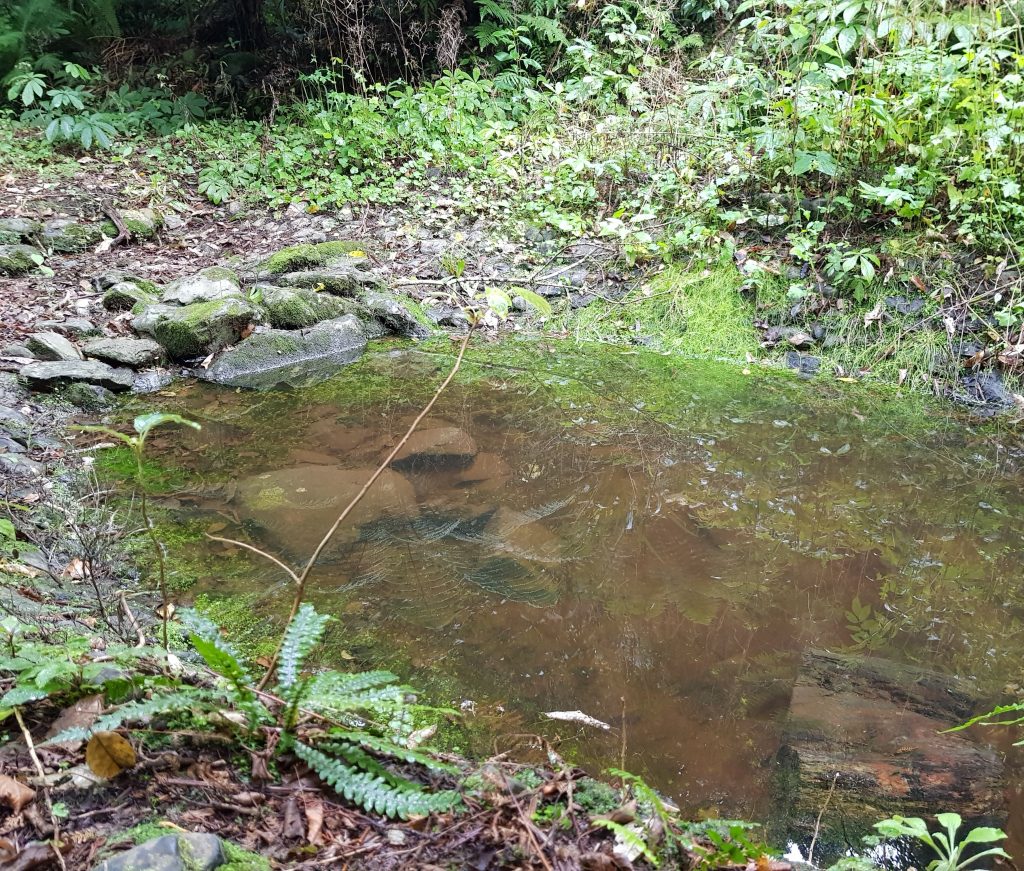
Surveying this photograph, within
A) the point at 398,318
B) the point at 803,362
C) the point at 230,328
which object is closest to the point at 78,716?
the point at 230,328

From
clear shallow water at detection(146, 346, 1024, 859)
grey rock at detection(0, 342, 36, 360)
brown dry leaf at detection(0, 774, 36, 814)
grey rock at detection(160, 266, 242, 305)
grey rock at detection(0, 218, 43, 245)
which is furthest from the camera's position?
grey rock at detection(0, 218, 43, 245)

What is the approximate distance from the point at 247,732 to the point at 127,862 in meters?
0.46

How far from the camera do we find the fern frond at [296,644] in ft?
5.70

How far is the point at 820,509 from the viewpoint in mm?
3602

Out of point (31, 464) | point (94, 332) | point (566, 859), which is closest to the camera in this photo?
point (566, 859)

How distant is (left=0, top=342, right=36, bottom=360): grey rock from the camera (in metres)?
4.59

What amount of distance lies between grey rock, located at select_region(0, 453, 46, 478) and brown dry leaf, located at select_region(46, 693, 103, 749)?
6.91 feet

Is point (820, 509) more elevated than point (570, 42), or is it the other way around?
point (570, 42)

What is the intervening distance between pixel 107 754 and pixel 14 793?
0.15 metres

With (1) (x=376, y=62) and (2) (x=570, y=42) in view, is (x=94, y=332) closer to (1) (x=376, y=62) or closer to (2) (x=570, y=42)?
(1) (x=376, y=62)

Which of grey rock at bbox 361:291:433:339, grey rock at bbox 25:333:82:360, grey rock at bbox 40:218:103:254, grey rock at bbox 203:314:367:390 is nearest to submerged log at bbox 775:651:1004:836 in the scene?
grey rock at bbox 203:314:367:390

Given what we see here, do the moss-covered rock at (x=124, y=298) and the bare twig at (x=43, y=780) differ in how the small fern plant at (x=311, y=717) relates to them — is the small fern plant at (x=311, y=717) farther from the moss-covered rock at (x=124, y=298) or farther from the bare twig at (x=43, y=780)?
the moss-covered rock at (x=124, y=298)

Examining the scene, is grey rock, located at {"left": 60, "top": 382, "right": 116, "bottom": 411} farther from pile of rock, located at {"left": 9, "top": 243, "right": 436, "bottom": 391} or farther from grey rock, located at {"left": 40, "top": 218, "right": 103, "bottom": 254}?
grey rock, located at {"left": 40, "top": 218, "right": 103, "bottom": 254}

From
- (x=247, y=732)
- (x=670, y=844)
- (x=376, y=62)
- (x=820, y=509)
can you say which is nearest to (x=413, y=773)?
(x=247, y=732)
